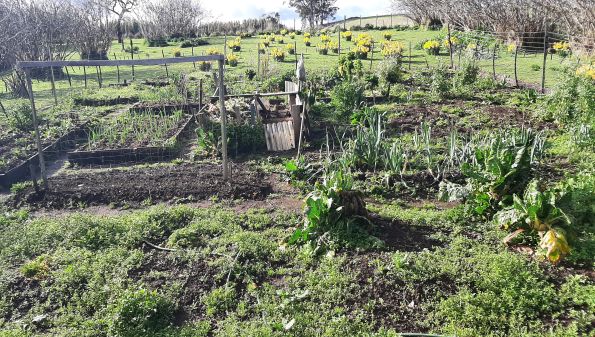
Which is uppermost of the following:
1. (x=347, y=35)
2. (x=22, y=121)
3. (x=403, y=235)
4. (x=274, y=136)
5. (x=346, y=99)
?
(x=347, y=35)

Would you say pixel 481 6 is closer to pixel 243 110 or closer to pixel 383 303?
pixel 243 110

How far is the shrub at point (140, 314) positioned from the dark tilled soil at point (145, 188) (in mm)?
2591

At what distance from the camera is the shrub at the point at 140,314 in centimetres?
376

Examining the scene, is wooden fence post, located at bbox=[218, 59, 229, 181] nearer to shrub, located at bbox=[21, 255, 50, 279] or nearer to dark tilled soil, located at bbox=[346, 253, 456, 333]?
shrub, located at bbox=[21, 255, 50, 279]

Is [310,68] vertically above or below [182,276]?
above

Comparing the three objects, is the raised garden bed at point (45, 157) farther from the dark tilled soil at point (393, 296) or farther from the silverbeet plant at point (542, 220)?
the silverbeet plant at point (542, 220)

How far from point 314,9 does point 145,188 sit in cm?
5471

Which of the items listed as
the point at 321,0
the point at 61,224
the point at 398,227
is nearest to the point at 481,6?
the point at 398,227

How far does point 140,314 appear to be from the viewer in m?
3.87

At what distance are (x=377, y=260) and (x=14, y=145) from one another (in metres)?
8.52

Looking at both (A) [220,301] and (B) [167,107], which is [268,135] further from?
(A) [220,301]

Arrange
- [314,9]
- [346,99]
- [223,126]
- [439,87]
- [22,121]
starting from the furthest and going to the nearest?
1. [314,9]
2. [439,87]
3. [22,121]
4. [346,99]
5. [223,126]

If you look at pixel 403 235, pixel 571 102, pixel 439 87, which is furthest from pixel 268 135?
pixel 571 102

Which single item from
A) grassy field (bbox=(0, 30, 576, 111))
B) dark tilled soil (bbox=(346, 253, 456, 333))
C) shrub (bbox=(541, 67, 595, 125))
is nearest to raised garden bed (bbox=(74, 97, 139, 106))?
grassy field (bbox=(0, 30, 576, 111))
